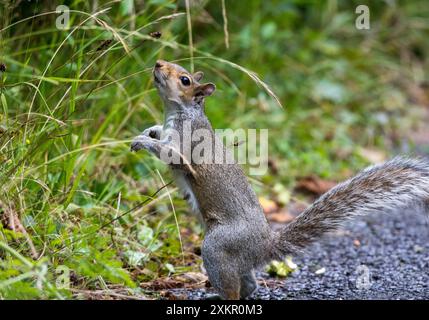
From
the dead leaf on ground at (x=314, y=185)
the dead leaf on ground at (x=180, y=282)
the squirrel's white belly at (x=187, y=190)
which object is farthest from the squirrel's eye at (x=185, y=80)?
the dead leaf on ground at (x=314, y=185)

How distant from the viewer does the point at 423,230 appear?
6133 millimetres

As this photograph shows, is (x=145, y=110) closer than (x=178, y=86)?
No

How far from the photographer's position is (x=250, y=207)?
4.41 m

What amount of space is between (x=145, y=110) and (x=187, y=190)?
6.07 ft

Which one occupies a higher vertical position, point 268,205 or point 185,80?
point 185,80

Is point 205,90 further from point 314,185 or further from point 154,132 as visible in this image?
point 314,185

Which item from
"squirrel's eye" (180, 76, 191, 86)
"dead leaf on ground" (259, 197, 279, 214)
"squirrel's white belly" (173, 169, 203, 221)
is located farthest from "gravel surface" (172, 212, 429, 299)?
"squirrel's eye" (180, 76, 191, 86)

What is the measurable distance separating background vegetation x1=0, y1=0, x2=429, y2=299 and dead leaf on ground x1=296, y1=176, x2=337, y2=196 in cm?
10

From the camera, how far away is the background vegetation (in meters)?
4.25

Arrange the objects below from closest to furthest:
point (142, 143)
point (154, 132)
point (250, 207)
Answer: point (250, 207)
point (142, 143)
point (154, 132)

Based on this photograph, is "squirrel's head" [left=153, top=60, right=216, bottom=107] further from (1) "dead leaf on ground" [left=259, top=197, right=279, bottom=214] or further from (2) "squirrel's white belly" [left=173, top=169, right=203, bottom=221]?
(1) "dead leaf on ground" [left=259, top=197, right=279, bottom=214]

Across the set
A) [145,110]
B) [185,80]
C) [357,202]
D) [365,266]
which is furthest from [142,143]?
[365,266]
